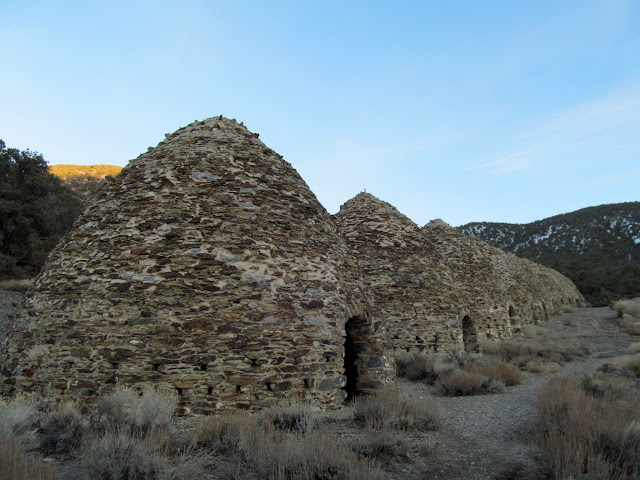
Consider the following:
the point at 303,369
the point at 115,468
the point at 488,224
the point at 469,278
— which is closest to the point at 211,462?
the point at 115,468

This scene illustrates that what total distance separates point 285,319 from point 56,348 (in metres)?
3.25

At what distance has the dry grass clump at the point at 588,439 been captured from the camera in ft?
11.7

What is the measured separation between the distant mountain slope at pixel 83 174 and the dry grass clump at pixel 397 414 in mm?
42132

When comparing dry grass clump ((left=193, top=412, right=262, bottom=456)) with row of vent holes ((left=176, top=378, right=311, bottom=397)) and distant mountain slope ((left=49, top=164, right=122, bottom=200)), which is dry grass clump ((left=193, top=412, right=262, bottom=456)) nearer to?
row of vent holes ((left=176, top=378, right=311, bottom=397))

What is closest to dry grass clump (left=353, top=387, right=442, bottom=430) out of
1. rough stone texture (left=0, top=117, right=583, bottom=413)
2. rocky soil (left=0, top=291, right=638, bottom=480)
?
rocky soil (left=0, top=291, right=638, bottom=480)

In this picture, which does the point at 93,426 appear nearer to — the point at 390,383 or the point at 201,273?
the point at 201,273

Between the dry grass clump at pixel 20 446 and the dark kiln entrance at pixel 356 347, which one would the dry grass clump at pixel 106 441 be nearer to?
the dry grass clump at pixel 20 446

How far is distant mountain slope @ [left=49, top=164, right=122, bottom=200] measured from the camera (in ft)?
138

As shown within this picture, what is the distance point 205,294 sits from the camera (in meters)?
5.92

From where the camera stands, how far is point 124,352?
5.62 meters

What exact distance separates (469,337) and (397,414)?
11657mm

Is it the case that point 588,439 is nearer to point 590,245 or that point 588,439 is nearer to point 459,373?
point 459,373

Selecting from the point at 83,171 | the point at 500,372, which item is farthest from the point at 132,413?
the point at 83,171

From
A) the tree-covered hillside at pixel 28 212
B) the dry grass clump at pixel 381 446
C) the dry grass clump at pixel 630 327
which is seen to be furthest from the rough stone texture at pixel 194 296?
the dry grass clump at pixel 630 327
